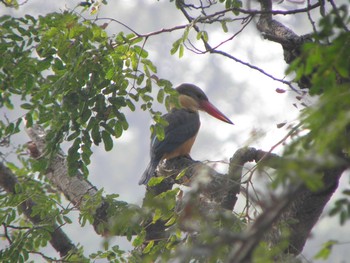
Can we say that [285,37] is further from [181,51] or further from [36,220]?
[36,220]

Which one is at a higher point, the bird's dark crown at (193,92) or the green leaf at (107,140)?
the bird's dark crown at (193,92)

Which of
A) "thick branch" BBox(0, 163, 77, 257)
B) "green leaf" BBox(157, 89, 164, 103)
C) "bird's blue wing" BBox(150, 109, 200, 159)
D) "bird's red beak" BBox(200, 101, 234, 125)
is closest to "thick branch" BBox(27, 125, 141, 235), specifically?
"thick branch" BBox(0, 163, 77, 257)

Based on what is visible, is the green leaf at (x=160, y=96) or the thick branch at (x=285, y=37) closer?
the thick branch at (x=285, y=37)

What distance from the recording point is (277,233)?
264 centimetres

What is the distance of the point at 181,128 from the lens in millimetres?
6445

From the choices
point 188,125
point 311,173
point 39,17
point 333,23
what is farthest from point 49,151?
point 188,125

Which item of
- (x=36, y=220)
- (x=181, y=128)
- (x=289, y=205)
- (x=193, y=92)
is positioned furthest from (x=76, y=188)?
(x=193, y=92)

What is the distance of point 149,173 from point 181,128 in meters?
0.98

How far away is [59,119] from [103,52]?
422 mm

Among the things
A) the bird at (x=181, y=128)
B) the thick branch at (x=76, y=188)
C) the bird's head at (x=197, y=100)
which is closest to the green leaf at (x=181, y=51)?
the thick branch at (x=76, y=188)

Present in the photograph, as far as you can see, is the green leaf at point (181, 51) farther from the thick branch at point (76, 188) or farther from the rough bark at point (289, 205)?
the thick branch at point (76, 188)

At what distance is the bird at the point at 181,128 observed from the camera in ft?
19.4

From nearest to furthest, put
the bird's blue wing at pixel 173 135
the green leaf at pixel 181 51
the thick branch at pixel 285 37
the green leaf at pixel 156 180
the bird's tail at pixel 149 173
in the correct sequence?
the green leaf at pixel 156 180, the thick branch at pixel 285 37, the green leaf at pixel 181 51, the bird's tail at pixel 149 173, the bird's blue wing at pixel 173 135

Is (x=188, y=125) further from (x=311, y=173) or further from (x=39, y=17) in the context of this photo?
(x=311, y=173)
